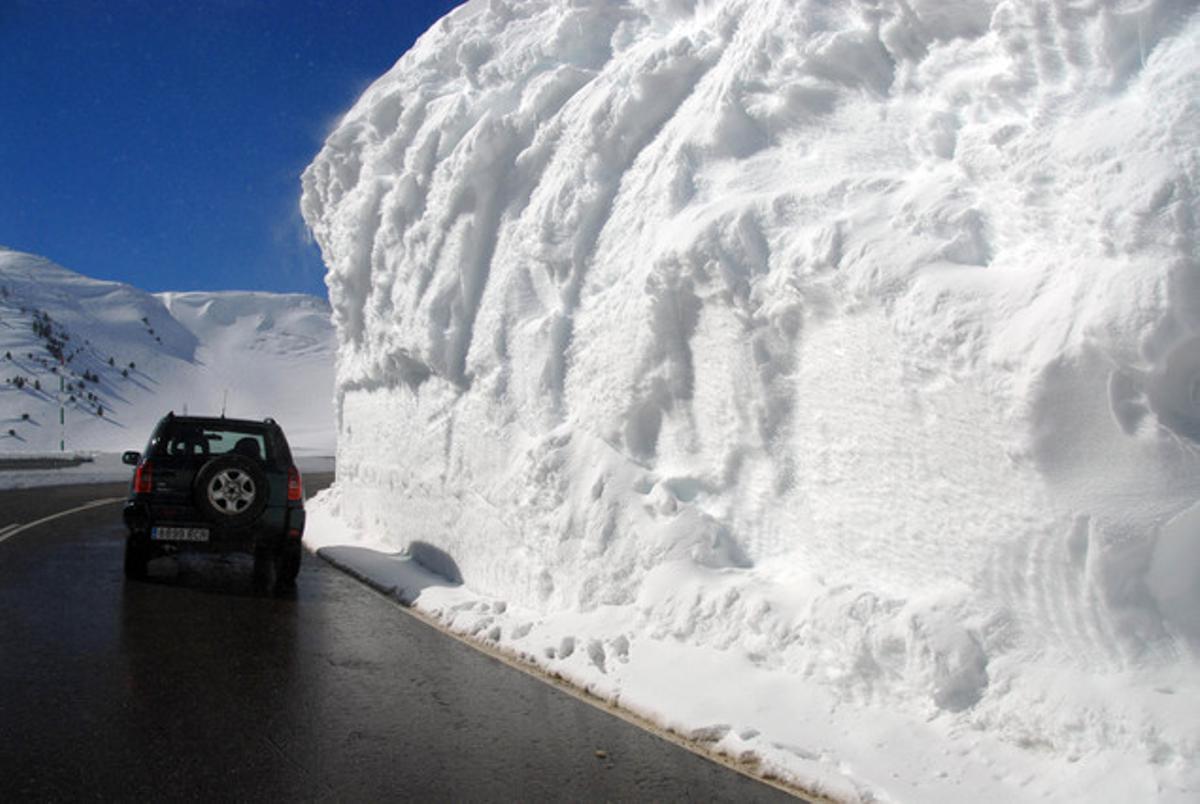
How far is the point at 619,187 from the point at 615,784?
685 centimetres

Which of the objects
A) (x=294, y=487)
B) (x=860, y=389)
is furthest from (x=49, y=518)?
(x=860, y=389)

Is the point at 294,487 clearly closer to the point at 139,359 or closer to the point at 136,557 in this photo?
the point at 136,557

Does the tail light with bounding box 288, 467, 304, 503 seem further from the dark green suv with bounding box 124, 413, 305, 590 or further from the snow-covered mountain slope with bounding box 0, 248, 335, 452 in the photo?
the snow-covered mountain slope with bounding box 0, 248, 335, 452

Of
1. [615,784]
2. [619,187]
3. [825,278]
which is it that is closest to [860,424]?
[825,278]

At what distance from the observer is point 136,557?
33.0 feet

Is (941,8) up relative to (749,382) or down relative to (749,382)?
up

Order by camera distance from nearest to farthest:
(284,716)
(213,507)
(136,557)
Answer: (284,716) → (213,507) → (136,557)

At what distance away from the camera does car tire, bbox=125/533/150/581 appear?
990cm

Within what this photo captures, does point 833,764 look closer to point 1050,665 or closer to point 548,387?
point 1050,665

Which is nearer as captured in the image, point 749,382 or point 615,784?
point 615,784

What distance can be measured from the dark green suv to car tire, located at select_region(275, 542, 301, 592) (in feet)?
0.03

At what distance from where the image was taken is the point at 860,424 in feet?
21.8

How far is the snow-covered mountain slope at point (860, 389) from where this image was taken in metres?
5.01

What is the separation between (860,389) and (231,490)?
A: 619 centimetres
